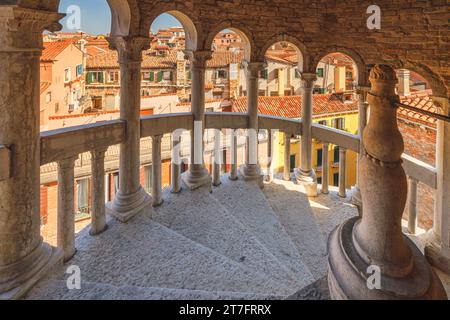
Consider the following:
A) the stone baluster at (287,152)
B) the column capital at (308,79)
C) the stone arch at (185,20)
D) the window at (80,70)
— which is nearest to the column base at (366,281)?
the stone arch at (185,20)

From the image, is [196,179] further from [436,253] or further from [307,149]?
[436,253]

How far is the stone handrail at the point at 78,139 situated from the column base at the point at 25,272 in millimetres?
972

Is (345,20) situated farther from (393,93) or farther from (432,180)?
(393,93)

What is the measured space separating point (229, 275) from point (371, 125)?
2.41 metres

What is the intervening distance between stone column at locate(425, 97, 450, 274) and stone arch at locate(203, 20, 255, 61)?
3355mm

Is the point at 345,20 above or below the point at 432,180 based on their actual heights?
above

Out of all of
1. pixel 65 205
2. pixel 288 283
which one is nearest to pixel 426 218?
pixel 288 283

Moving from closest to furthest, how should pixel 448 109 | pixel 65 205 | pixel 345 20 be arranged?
pixel 65 205 < pixel 448 109 < pixel 345 20

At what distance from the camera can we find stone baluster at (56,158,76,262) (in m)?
4.35

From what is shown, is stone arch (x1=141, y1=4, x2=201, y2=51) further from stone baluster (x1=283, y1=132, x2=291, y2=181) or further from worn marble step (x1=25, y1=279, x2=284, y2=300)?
worn marble step (x1=25, y1=279, x2=284, y2=300)

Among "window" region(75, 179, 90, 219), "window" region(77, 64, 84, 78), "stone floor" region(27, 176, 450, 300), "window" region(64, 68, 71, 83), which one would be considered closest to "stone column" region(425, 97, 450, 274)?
"stone floor" region(27, 176, 450, 300)

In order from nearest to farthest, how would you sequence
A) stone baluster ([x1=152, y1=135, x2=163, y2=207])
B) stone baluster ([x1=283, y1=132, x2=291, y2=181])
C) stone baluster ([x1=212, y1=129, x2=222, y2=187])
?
1. stone baluster ([x1=152, y1=135, x2=163, y2=207])
2. stone baluster ([x1=212, y1=129, x2=222, y2=187])
3. stone baluster ([x1=283, y1=132, x2=291, y2=181])

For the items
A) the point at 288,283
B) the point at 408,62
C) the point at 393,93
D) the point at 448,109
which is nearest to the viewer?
the point at 393,93

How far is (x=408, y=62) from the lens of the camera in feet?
23.4
